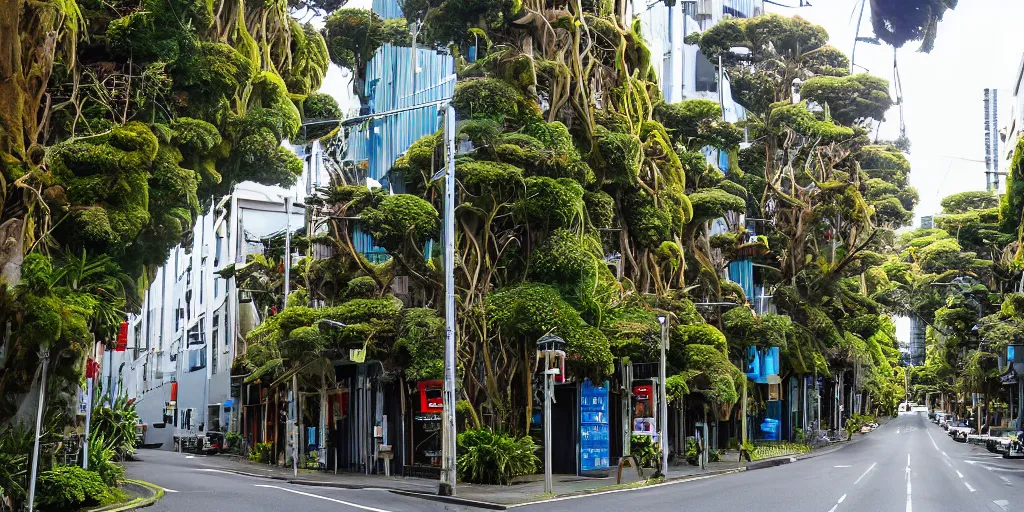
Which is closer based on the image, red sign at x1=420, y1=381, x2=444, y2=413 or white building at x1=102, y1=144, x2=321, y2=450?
red sign at x1=420, y1=381, x2=444, y2=413

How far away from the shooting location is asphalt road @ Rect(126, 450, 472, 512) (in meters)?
24.0

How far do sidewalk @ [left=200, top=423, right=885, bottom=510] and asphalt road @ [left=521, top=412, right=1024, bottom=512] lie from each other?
1.21 m

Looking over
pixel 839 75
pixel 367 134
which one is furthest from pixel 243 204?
pixel 839 75

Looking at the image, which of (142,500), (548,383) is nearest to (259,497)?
(142,500)

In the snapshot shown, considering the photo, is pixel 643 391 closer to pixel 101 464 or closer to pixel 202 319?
pixel 101 464

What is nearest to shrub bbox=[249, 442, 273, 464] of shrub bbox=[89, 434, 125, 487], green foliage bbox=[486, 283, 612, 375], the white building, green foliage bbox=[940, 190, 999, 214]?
the white building

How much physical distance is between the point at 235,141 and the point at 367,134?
16068 millimetres

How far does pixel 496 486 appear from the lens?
3177cm

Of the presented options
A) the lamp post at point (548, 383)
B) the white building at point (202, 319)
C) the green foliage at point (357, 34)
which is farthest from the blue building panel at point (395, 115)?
the lamp post at point (548, 383)

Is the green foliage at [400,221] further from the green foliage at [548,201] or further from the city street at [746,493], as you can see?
the city street at [746,493]

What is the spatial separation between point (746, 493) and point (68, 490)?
16255 mm

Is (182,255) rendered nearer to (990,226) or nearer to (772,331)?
(772,331)

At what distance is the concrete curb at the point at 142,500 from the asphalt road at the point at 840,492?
896 centimetres

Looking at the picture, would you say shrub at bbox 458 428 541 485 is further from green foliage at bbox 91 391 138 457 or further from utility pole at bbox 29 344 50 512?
utility pole at bbox 29 344 50 512
